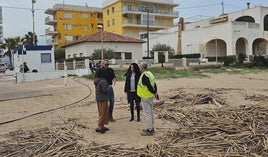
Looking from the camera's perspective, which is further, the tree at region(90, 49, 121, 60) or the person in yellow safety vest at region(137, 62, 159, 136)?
the tree at region(90, 49, 121, 60)

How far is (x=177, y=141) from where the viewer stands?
23.5 feet

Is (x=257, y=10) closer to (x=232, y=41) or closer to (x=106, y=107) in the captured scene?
(x=232, y=41)

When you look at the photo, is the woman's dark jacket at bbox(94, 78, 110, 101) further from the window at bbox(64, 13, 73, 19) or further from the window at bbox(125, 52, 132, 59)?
the window at bbox(64, 13, 73, 19)

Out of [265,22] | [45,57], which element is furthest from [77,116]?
[265,22]

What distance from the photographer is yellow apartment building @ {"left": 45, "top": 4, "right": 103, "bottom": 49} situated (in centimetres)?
7400

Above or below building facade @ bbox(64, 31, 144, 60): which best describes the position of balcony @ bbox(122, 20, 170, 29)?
above

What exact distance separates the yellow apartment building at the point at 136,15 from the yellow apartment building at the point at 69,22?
6876 millimetres

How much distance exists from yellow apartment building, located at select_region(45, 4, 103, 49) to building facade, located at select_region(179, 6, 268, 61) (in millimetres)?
32510

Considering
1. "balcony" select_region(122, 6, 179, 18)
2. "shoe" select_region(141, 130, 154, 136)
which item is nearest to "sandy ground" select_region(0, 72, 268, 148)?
"shoe" select_region(141, 130, 154, 136)

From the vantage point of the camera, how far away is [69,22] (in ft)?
249

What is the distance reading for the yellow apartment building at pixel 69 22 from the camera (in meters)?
74.0

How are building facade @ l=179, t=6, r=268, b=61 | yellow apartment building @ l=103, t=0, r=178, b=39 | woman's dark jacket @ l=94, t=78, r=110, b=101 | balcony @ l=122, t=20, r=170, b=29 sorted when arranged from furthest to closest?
yellow apartment building @ l=103, t=0, r=178, b=39 < balcony @ l=122, t=20, r=170, b=29 < building facade @ l=179, t=6, r=268, b=61 < woman's dark jacket @ l=94, t=78, r=110, b=101

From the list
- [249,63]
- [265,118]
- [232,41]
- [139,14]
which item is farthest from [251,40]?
[265,118]

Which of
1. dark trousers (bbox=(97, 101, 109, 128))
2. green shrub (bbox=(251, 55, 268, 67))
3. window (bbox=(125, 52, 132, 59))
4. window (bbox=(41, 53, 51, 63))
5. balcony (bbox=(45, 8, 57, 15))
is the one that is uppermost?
balcony (bbox=(45, 8, 57, 15))
